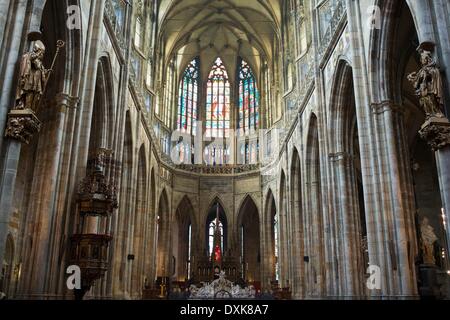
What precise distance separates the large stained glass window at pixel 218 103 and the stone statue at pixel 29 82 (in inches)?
1291

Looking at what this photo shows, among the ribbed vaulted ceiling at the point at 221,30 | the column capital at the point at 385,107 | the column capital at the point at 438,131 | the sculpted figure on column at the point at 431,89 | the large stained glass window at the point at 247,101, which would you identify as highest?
the ribbed vaulted ceiling at the point at 221,30

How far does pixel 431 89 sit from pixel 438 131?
0.95 m

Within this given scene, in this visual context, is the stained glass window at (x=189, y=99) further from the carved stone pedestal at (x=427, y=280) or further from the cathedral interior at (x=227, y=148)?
the carved stone pedestal at (x=427, y=280)

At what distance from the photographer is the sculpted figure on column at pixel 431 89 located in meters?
9.99

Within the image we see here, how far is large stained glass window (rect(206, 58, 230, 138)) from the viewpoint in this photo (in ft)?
142

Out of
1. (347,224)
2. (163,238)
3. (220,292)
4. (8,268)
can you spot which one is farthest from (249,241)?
(8,268)

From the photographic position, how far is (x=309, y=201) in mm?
25344

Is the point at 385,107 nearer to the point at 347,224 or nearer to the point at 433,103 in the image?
the point at 433,103

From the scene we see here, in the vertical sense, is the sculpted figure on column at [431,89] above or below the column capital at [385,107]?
below

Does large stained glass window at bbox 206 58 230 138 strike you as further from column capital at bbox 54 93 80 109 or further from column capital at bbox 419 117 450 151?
column capital at bbox 419 117 450 151

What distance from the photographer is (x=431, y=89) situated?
10008 millimetres

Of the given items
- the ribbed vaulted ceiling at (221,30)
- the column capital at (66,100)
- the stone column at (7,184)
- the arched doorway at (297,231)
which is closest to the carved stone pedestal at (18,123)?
the stone column at (7,184)

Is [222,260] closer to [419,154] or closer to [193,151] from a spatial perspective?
[193,151]

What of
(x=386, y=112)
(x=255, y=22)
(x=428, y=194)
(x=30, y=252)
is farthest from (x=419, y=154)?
(x=30, y=252)
